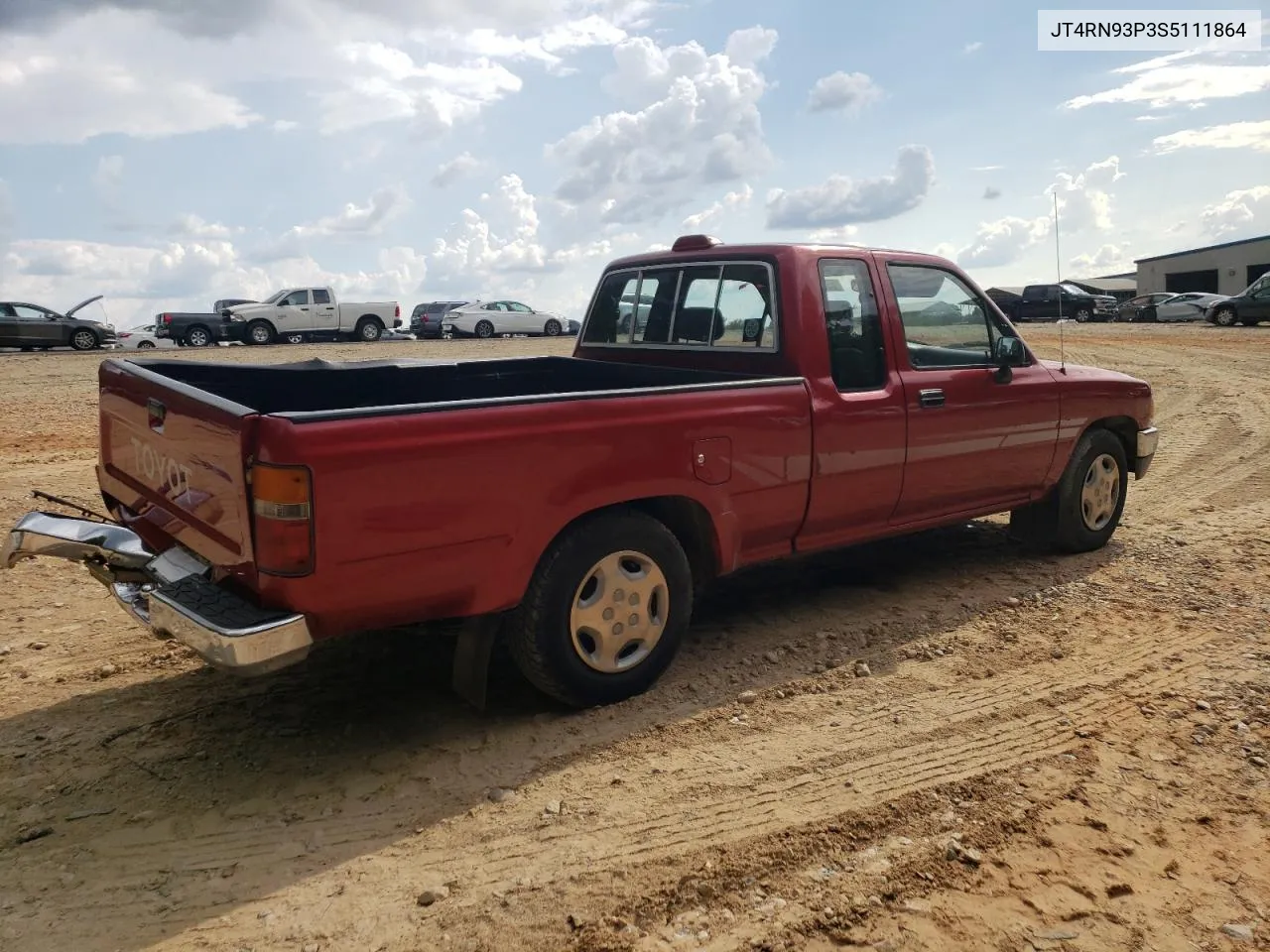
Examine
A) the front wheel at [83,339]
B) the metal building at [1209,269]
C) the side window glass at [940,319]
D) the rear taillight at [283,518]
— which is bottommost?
the rear taillight at [283,518]

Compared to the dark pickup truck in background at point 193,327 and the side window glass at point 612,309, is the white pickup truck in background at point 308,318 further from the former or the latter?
the side window glass at point 612,309

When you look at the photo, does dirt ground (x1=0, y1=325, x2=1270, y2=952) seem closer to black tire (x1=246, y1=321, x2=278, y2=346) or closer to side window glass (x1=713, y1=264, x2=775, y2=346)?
side window glass (x1=713, y1=264, x2=775, y2=346)

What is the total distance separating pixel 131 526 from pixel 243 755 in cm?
110

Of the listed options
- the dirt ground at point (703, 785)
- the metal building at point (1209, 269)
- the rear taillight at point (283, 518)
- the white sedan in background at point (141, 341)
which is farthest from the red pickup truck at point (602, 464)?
Result: the metal building at point (1209, 269)

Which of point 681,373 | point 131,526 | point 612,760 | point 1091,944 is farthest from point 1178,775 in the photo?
point 131,526

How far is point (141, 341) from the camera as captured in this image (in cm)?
3131

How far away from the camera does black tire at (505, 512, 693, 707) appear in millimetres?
3689

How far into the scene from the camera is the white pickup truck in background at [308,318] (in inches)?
1094

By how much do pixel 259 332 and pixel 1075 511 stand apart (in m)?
26.0

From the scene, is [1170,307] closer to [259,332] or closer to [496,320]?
[496,320]

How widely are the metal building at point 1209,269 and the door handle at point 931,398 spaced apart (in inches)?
1946

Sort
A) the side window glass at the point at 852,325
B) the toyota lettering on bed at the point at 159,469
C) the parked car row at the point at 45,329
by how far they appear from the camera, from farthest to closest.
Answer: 1. the parked car row at the point at 45,329
2. the side window glass at the point at 852,325
3. the toyota lettering on bed at the point at 159,469

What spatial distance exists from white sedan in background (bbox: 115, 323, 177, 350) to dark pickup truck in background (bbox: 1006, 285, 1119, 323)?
3009cm

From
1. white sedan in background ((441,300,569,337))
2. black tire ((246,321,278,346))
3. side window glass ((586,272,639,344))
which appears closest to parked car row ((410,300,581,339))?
white sedan in background ((441,300,569,337))
